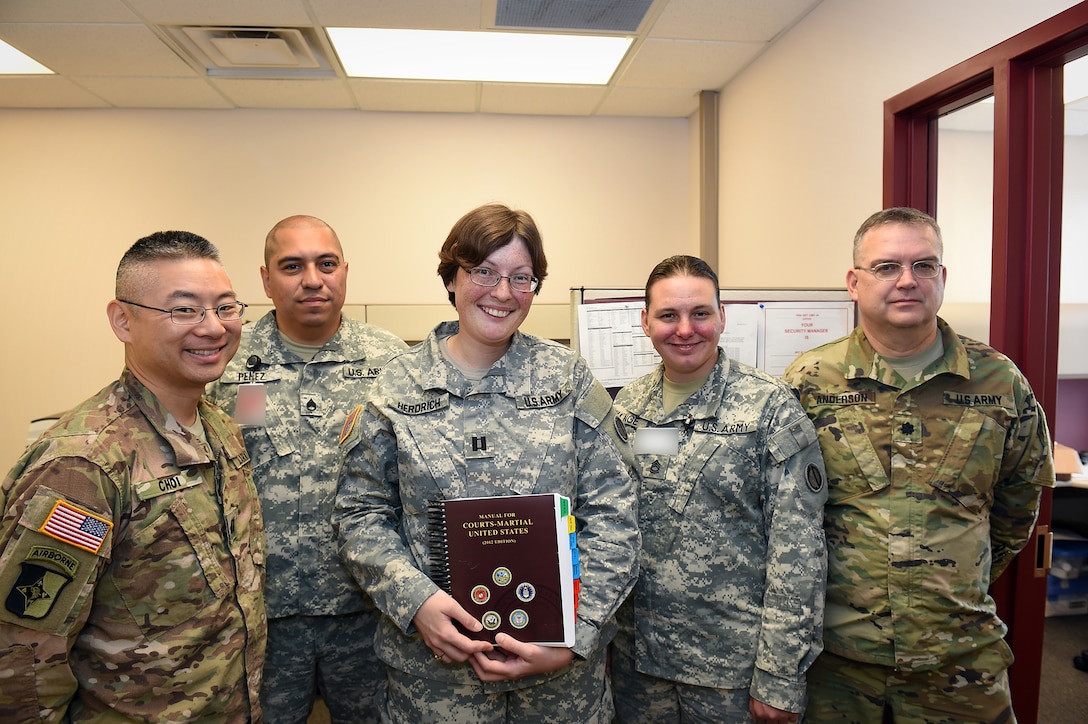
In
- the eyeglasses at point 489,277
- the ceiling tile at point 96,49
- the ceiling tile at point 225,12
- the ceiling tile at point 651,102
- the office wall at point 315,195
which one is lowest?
the eyeglasses at point 489,277

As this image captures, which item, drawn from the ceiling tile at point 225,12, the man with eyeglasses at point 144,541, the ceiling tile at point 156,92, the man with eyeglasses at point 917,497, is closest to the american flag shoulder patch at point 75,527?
the man with eyeglasses at point 144,541

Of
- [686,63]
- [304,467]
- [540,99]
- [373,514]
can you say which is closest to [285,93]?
[540,99]

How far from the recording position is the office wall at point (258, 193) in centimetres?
418

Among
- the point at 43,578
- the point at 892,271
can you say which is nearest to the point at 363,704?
the point at 43,578

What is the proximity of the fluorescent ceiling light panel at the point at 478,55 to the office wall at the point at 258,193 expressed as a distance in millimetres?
646

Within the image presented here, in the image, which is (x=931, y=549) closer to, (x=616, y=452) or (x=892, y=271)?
(x=892, y=271)

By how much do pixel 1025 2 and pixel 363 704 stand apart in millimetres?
2792

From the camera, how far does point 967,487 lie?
1.59 metres

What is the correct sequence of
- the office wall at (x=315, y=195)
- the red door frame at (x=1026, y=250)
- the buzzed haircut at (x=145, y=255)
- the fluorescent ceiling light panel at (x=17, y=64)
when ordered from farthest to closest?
the office wall at (x=315, y=195) → the fluorescent ceiling light panel at (x=17, y=64) → the red door frame at (x=1026, y=250) → the buzzed haircut at (x=145, y=255)

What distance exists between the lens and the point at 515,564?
4.11ft

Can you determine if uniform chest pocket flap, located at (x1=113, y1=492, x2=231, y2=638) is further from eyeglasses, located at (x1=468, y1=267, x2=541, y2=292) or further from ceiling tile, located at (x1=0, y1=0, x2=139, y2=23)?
ceiling tile, located at (x1=0, y1=0, x2=139, y2=23)

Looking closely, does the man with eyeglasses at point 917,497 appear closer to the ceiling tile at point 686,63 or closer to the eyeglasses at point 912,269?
the eyeglasses at point 912,269

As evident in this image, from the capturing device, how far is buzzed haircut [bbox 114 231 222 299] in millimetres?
1347

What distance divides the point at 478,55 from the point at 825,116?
1788mm
